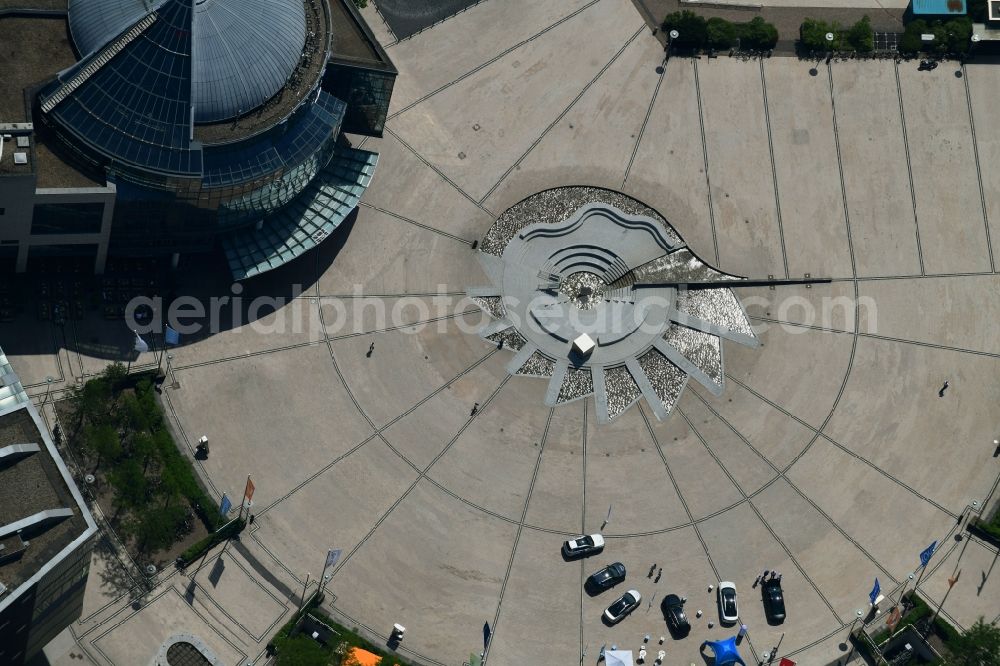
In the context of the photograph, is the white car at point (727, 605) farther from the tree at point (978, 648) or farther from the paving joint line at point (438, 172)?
the paving joint line at point (438, 172)

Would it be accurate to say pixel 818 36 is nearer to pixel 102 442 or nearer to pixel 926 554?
pixel 926 554

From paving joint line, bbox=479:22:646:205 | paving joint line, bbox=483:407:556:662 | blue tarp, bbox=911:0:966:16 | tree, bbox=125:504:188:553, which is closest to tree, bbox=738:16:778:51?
paving joint line, bbox=479:22:646:205

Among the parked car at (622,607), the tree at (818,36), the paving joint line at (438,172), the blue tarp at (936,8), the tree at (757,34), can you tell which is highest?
the blue tarp at (936,8)

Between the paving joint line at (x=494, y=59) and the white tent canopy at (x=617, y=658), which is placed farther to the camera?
the paving joint line at (x=494, y=59)

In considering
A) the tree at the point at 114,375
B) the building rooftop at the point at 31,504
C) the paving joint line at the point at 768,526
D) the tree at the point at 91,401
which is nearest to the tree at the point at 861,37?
the paving joint line at the point at 768,526

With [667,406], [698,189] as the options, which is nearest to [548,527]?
[667,406]

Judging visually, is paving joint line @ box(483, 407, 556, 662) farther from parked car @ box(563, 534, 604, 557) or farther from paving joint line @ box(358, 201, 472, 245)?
paving joint line @ box(358, 201, 472, 245)
